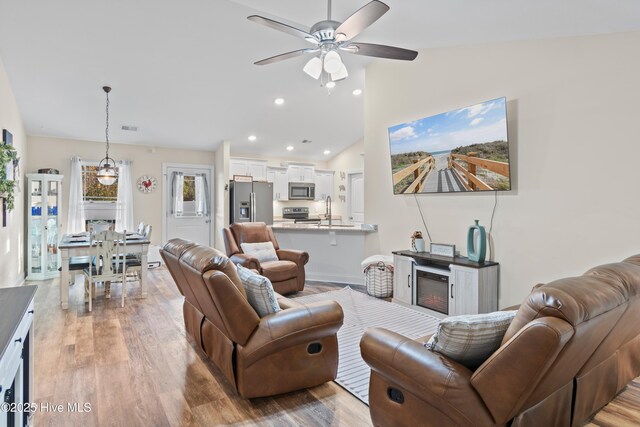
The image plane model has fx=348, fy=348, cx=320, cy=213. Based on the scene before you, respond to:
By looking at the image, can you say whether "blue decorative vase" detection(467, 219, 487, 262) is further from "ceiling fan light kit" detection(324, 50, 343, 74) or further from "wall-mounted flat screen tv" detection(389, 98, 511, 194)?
"ceiling fan light kit" detection(324, 50, 343, 74)

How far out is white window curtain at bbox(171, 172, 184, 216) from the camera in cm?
763

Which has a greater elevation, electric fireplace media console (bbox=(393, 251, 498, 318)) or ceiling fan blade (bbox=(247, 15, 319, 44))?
ceiling fan blade (bbox=(247, 15, 319, 44))

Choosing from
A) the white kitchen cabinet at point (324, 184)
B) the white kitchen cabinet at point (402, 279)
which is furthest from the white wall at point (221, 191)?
the white kitchen cabinet at point (402, 279)

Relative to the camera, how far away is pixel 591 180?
305 centimetres

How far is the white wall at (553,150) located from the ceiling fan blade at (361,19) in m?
2.02

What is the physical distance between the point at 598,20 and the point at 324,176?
6.65m

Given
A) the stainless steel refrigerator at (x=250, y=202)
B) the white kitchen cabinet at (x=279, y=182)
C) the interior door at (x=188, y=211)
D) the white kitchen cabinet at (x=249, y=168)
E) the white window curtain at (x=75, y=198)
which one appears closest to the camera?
the white window curtain at (x=75, y=198)

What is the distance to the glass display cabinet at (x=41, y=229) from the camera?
5.67m

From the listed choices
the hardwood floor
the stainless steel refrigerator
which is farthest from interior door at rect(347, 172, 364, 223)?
the hardwood floor

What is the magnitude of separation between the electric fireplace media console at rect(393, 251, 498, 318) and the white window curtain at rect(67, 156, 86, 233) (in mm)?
5957

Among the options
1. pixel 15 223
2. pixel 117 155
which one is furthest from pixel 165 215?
pixel 15 223

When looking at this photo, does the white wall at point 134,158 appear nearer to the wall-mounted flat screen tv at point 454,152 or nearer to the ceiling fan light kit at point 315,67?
the wall-mounted flat screen tv at point 454,152

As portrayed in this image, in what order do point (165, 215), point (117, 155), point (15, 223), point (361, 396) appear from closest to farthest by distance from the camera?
point (361, 396) < point (15, 223) < point (117, 155) < point (165, 215)

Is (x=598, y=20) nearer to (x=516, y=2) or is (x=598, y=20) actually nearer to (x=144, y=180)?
(x=516, y=2)
